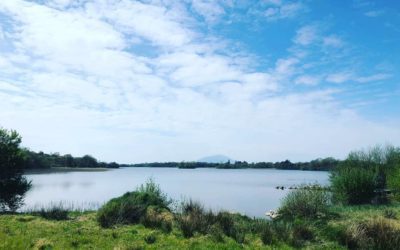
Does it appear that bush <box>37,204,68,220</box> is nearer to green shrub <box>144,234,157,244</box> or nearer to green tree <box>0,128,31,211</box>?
green shrub <box>144,234,157,244</box>

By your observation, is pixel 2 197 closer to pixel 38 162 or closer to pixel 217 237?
pixel 217 237

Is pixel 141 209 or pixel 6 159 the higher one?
pixel 6 159

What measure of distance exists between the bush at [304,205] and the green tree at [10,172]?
2149 cm

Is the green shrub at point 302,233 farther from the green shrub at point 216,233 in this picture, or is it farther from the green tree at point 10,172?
the green tree at point 10,172

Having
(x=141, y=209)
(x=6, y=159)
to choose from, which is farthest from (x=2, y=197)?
(x=141, y=209)

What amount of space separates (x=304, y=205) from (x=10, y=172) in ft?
75.8

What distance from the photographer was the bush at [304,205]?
22.8 m

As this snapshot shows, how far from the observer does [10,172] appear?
104 ft

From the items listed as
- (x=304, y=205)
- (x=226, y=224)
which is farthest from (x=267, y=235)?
(x=304, y=205)

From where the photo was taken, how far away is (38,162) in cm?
12262

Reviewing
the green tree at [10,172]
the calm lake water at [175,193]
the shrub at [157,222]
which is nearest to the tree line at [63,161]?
the calm lake water at [175,193]

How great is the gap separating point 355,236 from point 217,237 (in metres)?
4.71

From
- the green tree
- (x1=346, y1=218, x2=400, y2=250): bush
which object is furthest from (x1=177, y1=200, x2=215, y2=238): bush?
the green tree

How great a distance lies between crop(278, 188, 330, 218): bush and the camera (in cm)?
2283
